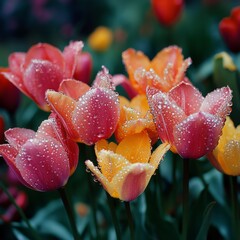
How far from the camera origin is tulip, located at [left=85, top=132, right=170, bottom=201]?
26.3 inches

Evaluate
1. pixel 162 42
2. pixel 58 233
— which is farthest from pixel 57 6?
pixel 58 233


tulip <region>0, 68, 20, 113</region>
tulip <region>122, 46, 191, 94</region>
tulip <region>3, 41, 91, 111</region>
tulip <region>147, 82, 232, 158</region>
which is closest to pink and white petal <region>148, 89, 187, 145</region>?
tulip <region>147, 82, 232, 158</region>

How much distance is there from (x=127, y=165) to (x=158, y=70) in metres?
0.26

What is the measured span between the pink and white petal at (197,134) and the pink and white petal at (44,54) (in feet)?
1.00

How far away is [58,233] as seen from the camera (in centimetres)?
119

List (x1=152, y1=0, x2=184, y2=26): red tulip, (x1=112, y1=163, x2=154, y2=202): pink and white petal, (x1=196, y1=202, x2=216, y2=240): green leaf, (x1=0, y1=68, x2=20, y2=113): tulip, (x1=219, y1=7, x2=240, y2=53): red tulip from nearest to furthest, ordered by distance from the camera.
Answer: (x1=112, y1=163, x2=154, y2=202): pink and white petal < (x1=196, y1=202, x2=216, y2=240): green leaf < (x1=0, y1=68, x2=20, y2=113): tulip < (x1=219, y1=7, x2=240, y2=53): red tulip < (x1=152, y1=0, x2=184, y2=26): red tulip

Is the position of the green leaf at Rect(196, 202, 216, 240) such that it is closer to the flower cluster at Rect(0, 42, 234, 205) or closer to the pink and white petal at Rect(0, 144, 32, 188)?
the flower cluster at Rect(0, 42, 234, 205)

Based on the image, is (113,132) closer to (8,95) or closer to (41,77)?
(41,77)

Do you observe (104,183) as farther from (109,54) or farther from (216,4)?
(216,4)

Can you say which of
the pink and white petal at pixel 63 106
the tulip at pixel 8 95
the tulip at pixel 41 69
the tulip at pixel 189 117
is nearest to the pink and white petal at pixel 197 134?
the tulip at pixel 189 117

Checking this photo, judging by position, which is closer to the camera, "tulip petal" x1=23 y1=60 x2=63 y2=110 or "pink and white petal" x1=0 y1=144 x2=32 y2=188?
"pink and white petal" x1=0 y1=144 x2=32 y2=188

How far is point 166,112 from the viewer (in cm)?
69

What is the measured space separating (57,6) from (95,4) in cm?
27

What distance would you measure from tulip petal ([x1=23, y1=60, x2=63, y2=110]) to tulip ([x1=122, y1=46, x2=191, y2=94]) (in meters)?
0.11
